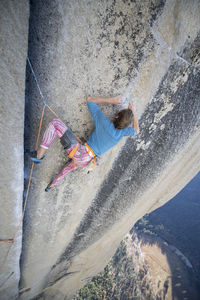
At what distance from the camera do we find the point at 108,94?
1294mm

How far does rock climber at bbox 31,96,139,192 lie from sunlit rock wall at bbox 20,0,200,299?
93mm

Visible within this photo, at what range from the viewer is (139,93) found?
138 centimetres

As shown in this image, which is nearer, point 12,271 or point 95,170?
point 95,170

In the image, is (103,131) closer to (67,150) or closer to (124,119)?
(124,119)

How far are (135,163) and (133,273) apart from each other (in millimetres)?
8354

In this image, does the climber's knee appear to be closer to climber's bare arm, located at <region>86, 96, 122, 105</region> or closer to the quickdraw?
the quickdraw

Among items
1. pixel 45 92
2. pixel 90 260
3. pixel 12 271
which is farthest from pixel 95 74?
pixel 90 260

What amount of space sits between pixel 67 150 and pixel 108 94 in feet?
1.99

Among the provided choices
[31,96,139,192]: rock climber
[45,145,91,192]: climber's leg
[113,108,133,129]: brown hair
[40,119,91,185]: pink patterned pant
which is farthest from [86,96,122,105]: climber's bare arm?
[45,145,91,192]: climber's leg

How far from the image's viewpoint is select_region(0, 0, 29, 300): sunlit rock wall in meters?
0.71

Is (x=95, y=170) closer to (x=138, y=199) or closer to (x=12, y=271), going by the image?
(x=138, y=199)

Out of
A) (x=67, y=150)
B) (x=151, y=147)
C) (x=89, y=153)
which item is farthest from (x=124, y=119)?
(x=151, y=147)

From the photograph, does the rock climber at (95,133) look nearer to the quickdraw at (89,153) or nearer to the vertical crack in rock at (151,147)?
the quickdraw at (89,153)

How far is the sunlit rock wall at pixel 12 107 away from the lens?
709 millimetres
